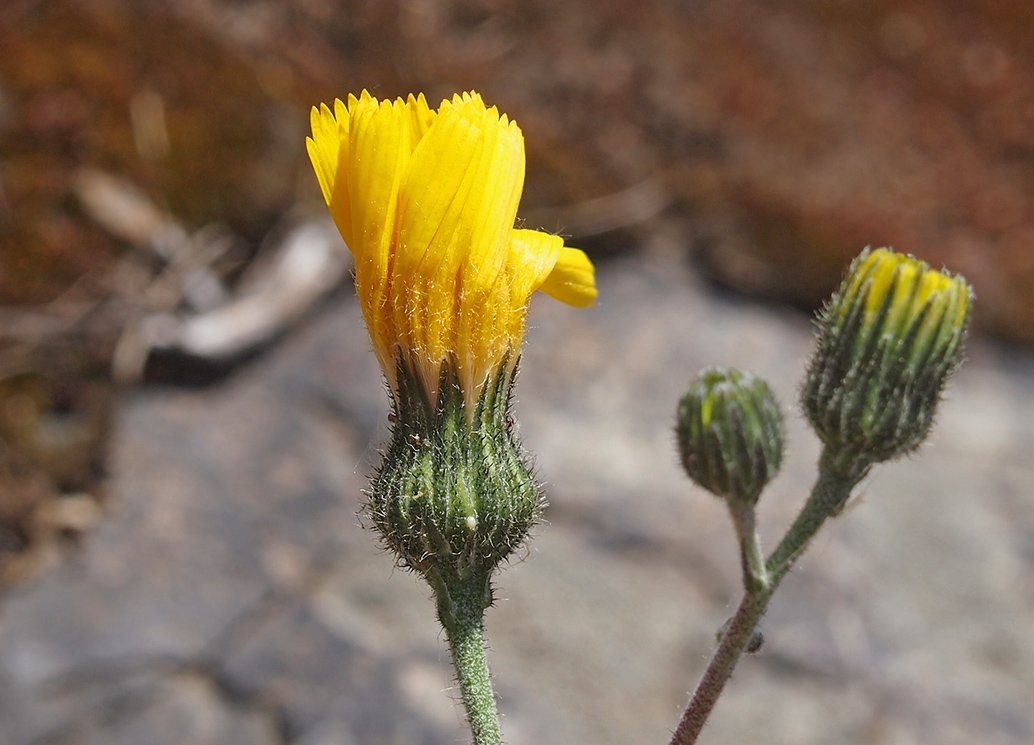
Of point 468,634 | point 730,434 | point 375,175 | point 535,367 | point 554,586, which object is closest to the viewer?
point 375,175

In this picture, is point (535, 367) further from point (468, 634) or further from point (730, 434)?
point (468, 634)

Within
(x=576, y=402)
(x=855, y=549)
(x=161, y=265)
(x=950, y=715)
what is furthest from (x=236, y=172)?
(x=950, y=715)

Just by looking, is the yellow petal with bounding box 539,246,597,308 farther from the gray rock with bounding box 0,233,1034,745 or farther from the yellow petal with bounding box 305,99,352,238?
the gray rock with bounding box 0,233,1034,745

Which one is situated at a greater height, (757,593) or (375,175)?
(375,175)

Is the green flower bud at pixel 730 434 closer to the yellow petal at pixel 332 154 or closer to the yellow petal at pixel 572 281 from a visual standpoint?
the yellow petal at pixel 572 281

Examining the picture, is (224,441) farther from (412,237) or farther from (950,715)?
(412,237)

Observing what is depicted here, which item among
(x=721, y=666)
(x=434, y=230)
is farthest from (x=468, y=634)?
(x=434, y=230)
